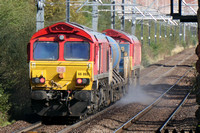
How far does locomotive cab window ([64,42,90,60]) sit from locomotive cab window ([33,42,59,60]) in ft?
1.10

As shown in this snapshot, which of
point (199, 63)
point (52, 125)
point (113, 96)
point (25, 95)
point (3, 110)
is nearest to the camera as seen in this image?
point (199, 63)

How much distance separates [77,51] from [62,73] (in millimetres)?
828

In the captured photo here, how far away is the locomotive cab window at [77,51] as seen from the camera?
504 inches

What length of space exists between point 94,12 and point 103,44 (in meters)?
8.93

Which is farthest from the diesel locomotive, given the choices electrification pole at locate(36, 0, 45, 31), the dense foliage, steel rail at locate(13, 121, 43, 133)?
electrification pole at locate(36, 0, 45, 31)

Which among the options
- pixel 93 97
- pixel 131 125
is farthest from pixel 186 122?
pixel 93 97

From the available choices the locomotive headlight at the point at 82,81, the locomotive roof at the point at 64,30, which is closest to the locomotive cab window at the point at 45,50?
the locomotive roof at the point at 64,30

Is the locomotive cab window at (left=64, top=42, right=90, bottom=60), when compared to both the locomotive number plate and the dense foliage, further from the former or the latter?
the dense foliage

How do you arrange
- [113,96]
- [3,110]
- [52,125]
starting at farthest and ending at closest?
[113,96]
[3,110]
[52,125]

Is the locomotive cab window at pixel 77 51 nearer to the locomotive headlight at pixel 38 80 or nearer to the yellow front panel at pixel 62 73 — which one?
the yellow front panel at pixel 62 73

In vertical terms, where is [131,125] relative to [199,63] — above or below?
below

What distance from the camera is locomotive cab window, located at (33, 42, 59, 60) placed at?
12922 mm

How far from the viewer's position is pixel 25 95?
16125 mm

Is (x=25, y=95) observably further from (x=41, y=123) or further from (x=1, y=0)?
(x=1, y=0)
